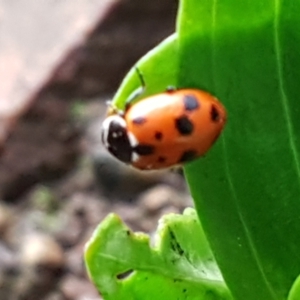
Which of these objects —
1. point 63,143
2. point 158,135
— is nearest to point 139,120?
point 158,135

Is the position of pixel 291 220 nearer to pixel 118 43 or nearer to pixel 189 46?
pixel 189 46

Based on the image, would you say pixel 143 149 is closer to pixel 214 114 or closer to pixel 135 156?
pixel 135 156

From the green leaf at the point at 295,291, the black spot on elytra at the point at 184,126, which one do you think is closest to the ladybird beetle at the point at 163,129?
the black spot on elytra at the point at 184,126

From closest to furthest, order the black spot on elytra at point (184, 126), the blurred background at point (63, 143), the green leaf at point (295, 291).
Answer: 1. the green leaf at point (295, 291)
2. the black spot on elytra at point (184, 126)
3. the blurred background at point (63, 143)

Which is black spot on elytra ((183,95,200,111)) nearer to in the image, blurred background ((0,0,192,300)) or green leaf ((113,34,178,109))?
green leaf ((113,34,178,109))

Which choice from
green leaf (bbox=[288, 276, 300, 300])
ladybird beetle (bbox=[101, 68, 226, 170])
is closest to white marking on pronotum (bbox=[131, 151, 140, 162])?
ladybird beetle (bbox=[101, 68, 226, 170])

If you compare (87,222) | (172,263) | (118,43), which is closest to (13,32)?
(118,43)

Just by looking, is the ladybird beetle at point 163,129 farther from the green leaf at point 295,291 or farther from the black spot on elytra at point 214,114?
the green leaf at point 295,291
